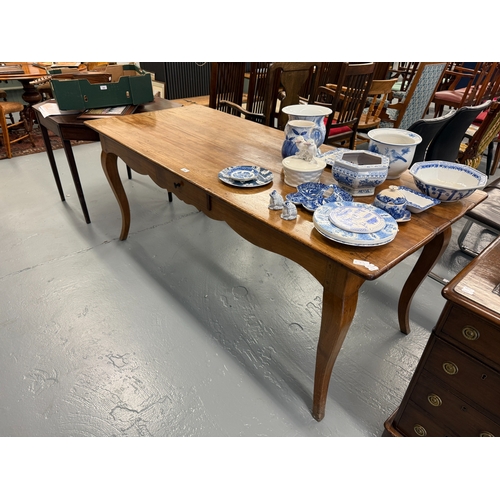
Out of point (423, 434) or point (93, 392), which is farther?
point (93, 392)

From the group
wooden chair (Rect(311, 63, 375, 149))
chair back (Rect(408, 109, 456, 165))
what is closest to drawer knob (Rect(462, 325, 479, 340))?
chair back (Rect(408, 109, 456, 165))

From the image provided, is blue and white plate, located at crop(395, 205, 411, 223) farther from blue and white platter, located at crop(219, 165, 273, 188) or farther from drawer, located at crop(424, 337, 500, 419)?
blue and white platter, located at crop(219, 165, 273, 188)

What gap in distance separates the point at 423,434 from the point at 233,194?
0.98 metres

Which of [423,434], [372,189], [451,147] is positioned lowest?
[423,434]

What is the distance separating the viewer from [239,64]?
2600 mm

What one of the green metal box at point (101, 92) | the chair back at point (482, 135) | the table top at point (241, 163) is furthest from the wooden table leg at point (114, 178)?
the chair back at point (482, 135)

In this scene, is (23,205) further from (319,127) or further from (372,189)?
(372,189)

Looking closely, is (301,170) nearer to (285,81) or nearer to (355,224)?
(355,224)

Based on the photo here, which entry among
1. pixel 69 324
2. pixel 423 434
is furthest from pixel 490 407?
pixel 69 324

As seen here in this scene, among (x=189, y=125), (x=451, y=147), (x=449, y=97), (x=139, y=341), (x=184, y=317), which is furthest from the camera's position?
(x=449, y=97)

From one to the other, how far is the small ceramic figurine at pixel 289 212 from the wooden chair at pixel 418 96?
262 centimetres

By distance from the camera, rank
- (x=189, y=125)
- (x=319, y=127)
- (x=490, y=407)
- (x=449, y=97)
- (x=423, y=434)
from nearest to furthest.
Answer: (x=490, y=407) < (x=423, y=434) < (x=319, y=127) < (x=189, y=125) < (x=449, y=97)

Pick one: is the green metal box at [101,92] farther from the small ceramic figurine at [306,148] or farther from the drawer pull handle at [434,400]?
the drawer pull handle at [434,400]

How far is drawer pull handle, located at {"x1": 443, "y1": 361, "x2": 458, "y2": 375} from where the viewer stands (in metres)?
0.90
